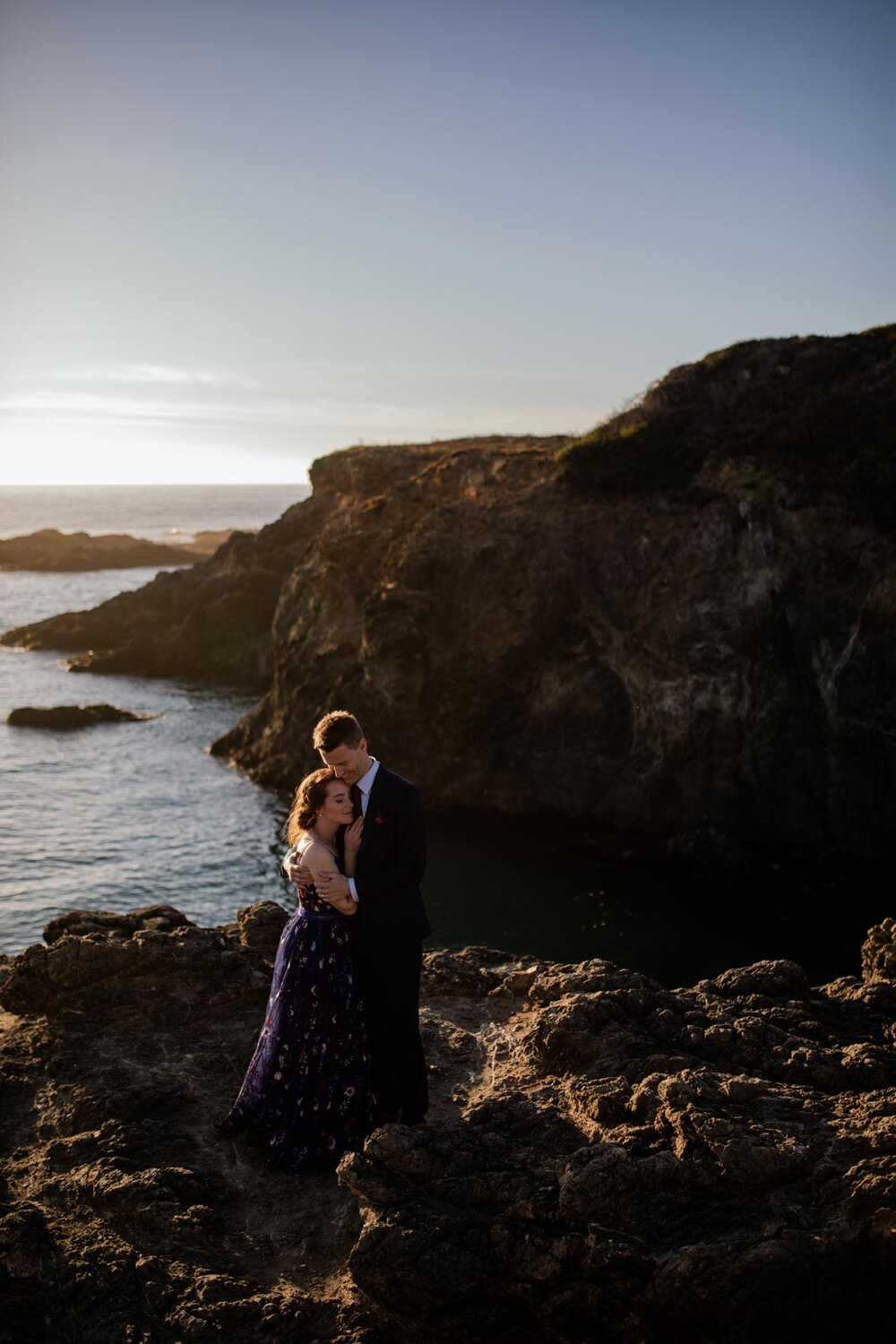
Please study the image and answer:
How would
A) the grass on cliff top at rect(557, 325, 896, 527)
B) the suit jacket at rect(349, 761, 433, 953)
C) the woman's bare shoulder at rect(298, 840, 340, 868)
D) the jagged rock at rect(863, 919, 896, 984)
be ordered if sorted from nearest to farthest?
the woman's bare shoulder at rect(298, 840, 340, 868) < the suit jacket at rect(349, 761, 433, 953) < the jagged rock at rect(863, 919, 896, 984) < the grass on cliff top at rect(557, 325, 896, 527)

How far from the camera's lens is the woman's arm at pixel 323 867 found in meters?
8.03

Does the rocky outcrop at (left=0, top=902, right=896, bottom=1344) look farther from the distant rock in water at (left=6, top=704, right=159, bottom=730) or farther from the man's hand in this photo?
the distant rock in water at (left=6, top=704, right=159, bottom=730)

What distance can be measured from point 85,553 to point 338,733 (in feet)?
369

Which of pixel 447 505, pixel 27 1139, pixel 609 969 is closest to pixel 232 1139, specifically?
pixel 27 1139

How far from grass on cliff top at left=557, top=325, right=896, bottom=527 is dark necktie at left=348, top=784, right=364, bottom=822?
25539mm

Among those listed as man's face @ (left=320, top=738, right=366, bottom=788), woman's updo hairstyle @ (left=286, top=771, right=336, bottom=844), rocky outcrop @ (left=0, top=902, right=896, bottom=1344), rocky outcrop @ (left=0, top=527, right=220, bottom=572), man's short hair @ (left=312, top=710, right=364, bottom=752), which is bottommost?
rocky outcrop @ (left=0, top=902, right=896, bottom=1344)

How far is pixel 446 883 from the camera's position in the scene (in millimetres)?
27594

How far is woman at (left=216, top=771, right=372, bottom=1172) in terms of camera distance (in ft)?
27.1

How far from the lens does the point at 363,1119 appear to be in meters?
8.39

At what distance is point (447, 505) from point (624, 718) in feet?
34.3

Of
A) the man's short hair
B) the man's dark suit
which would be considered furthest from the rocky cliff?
the man's short hair

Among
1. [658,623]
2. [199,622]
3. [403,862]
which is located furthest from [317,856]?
[199,622]

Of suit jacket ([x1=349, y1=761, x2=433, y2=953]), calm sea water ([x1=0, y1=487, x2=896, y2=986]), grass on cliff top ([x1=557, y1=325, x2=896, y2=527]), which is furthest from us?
grass on cliff top ([x1=557, y1=325, x2=896, y2=527])

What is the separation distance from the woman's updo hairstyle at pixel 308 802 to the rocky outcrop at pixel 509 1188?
2353 millimetres
